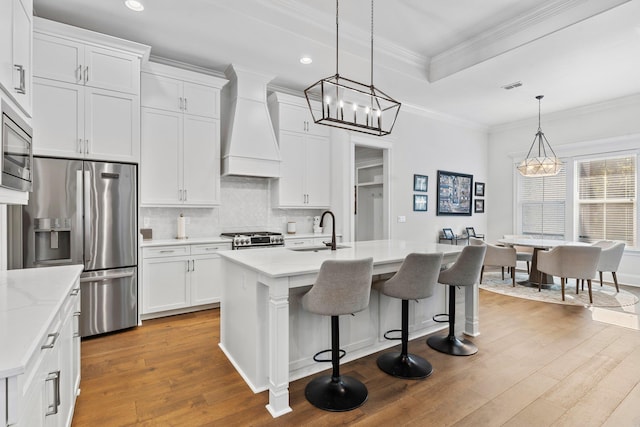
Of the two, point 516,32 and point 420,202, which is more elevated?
point 516,32

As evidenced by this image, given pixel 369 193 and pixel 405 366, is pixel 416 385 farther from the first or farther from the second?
pixel 369 193

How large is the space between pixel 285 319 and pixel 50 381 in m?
1.16

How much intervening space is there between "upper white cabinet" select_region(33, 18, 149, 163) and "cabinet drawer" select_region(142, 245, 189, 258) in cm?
100

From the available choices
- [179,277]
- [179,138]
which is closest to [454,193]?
[179,138]

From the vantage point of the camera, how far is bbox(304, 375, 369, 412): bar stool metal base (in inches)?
83.4

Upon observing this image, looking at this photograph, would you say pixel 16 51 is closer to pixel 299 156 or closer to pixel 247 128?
pixel 247 128

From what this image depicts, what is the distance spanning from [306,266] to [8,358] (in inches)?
60.2

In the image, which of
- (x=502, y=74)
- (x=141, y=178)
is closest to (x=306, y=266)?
(x=141, y=178)

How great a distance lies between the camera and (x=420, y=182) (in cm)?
627

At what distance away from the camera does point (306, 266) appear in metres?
2.21

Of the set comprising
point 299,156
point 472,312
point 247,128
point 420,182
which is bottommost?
point 472,312

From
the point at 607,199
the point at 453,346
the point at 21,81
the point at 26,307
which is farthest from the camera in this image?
the point at 607,199

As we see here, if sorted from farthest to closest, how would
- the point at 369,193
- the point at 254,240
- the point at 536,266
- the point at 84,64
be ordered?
the point at 369,193, the point at 536,266, the point at 254,240, the point at 84,64

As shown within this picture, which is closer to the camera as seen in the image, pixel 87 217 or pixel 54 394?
pixel 54 394
